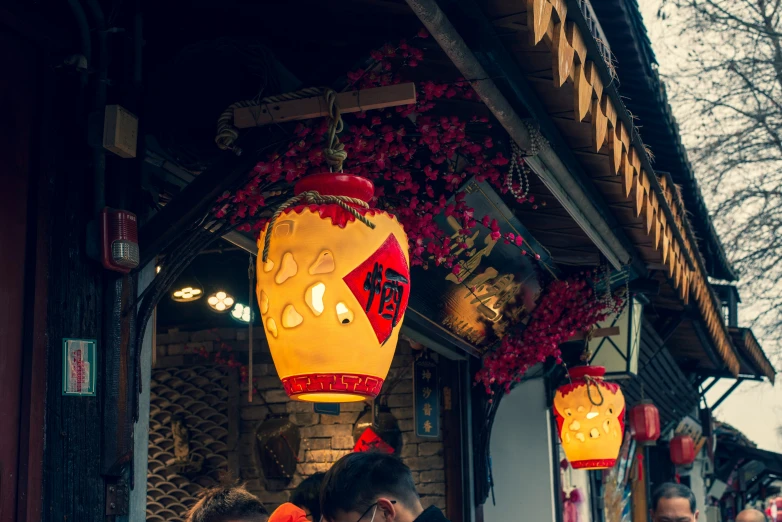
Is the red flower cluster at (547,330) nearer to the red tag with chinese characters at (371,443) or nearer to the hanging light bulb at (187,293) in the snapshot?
the red tag with chinese characters at (371,443)

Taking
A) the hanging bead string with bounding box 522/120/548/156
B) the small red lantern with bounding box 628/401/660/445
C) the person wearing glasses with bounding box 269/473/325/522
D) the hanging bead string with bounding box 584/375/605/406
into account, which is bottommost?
the person wearing glasses with bounding box 269/473/325/522

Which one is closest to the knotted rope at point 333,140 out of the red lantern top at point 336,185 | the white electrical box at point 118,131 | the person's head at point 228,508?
the red lantern top at point 336,185

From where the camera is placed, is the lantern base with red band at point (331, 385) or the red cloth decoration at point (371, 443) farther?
the red cloth decoration at point (371, 443)

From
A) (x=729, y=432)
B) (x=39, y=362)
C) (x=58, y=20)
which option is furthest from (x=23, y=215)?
(x=729, y=432)

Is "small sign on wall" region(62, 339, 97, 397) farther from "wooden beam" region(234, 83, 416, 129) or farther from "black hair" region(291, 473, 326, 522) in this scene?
"black hair" region(291, 473, 326, 522)

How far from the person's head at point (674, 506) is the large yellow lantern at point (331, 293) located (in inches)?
92.9

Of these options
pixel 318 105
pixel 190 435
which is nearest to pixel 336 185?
pixel 318 105

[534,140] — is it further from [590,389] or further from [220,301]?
[220,301]

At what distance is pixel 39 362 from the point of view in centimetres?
318

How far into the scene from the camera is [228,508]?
363cm

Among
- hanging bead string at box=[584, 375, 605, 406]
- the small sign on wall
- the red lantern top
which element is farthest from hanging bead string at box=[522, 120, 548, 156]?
hanging bead string at box=[584, 375, 605, 406]

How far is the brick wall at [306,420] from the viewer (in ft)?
25.6

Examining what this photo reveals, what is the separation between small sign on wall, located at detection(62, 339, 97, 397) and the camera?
10.6 ft

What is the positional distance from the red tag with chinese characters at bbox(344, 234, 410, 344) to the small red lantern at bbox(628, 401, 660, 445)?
7373 millimetres
